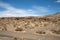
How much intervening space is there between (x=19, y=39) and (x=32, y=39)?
162 centimetres

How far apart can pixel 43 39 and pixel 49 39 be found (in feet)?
1.83

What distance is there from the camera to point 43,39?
50.4ft

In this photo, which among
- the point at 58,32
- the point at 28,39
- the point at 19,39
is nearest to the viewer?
the point at 19,39

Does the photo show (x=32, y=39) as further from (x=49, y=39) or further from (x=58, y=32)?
(x=58, y=32)

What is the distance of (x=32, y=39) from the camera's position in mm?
15297

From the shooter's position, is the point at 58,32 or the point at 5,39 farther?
the point at 58,32

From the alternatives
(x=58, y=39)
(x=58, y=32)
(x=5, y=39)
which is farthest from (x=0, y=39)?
(x=58, y=32)

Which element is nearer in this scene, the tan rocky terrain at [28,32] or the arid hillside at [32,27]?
the tan rocky terrain at [28,32]

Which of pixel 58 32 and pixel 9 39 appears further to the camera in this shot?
pixel 58 32

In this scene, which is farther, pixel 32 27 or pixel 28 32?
pixel 32 27

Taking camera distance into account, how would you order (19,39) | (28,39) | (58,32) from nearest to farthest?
(19,39)
(28,39)
(58,32)

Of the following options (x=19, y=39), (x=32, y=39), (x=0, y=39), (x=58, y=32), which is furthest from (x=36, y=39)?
(x=58, y=32)

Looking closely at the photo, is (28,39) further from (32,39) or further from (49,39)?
(49,39)

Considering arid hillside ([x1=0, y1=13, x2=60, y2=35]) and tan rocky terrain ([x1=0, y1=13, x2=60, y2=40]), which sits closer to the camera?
tan rocky terrain ([x1=0, y1=13, x2=60, y2=40])
